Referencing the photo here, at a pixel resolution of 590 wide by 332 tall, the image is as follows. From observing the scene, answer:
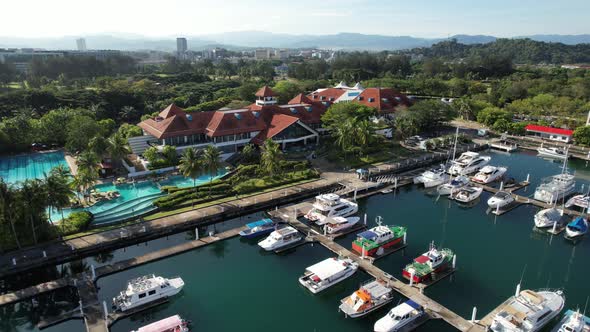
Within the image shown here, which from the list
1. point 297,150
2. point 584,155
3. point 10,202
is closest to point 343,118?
point 297,150

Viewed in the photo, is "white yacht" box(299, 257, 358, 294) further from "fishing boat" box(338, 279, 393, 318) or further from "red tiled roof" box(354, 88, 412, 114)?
"red tiled roof" box(354, 88, 412, 114)

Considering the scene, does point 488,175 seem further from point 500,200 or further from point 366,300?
point 366,300

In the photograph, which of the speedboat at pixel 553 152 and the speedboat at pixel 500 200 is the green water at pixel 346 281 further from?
the speedboat at pixel 553 152

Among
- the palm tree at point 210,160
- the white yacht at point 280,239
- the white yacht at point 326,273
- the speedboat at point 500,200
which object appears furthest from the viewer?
the speedboat at point 500,200

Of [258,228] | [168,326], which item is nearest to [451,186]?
[258,228]

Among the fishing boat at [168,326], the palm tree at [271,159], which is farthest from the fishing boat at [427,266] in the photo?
the palm tree at [271,159]
